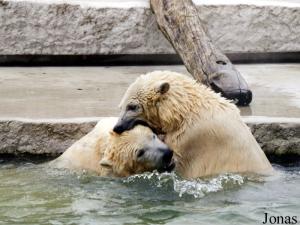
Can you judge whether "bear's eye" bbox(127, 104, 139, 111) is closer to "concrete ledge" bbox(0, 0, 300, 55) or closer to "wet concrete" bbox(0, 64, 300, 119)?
"wet concrete" bbox(0, 64, 300, 119)

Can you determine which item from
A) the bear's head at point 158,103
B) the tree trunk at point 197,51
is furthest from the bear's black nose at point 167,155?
the tree trunk at point 197,51

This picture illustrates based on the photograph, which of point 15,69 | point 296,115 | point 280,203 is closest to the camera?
point 280,203

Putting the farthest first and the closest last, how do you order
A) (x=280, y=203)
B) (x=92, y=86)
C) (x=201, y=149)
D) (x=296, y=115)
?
(x=92, y=86)
(x=296, y=115)
(x=201, y=149)
(x=280, y=203)

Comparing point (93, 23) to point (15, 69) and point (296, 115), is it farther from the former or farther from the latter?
point (296, 115)

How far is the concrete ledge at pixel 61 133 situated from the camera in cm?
730

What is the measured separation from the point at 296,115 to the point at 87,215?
2.53m

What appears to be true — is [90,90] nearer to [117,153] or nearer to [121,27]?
[121,27]

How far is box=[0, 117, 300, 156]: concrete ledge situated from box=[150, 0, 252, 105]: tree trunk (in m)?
0.79

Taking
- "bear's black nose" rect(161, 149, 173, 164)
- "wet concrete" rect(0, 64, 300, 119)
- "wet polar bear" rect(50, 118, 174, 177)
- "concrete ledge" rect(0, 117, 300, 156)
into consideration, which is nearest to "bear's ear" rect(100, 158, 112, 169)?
"wet polar bear" rect(50, 118, 174, 177)

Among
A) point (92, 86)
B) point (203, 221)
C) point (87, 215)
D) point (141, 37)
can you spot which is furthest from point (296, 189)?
point (141, 37)

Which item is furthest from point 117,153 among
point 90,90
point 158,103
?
point 90,90

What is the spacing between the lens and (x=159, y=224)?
5660 mm

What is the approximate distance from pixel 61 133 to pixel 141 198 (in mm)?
1259

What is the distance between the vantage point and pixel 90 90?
8883 mm
